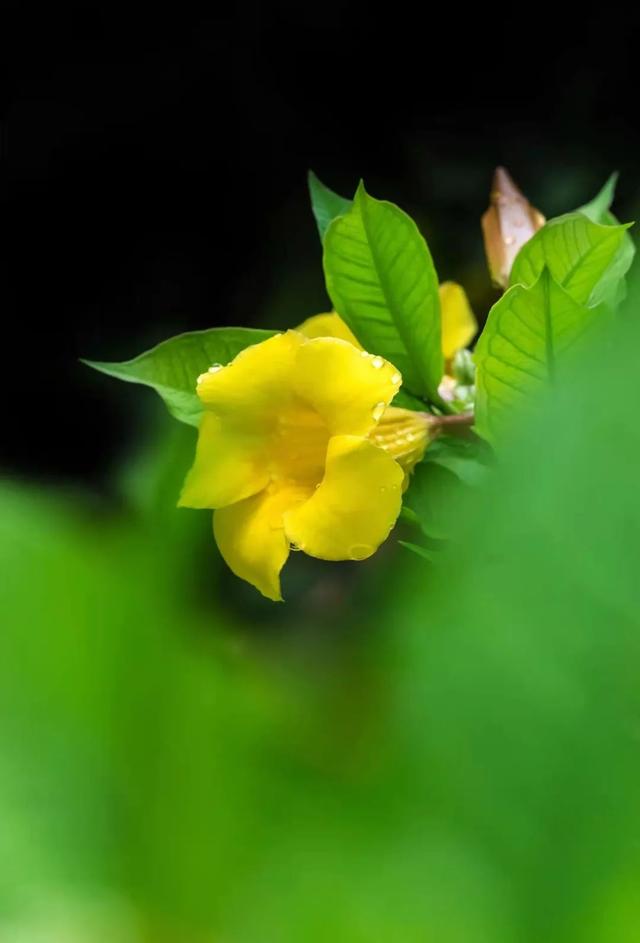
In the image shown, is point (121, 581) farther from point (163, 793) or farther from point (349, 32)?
point (349, 32)

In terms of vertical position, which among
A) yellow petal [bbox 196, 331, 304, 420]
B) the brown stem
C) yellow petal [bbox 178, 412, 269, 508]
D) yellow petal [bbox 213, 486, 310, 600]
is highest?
yellow petal [bbox 196, 331, 304, 420]

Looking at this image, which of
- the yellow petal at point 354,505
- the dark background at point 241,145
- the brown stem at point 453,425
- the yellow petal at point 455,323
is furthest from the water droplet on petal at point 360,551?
the dark background at point 241,145

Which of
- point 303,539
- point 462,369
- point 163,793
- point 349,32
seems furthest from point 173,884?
point 349,32

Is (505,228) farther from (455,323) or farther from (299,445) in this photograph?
(299,445)

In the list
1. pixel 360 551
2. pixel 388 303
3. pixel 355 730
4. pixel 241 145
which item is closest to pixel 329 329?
pixel 388 303

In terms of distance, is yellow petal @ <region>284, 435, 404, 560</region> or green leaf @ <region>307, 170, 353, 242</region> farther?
green leaf @ <region>307, 170, 353, 242</region>

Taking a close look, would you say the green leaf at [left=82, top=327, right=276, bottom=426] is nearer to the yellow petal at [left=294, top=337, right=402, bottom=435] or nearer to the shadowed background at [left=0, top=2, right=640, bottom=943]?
the yellow petal at [left=294, top=337, right=402, bottom=435]

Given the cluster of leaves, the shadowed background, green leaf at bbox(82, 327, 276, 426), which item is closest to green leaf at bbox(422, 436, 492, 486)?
the cluster of leaves
